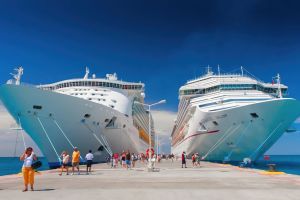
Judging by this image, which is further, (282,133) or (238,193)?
(282,133)

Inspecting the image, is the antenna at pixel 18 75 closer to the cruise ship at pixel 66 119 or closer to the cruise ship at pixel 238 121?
→ the cruise ship at pixel 66 119

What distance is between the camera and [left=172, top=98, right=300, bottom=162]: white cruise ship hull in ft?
103

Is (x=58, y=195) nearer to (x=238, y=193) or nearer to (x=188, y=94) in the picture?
(x=238, y=193)

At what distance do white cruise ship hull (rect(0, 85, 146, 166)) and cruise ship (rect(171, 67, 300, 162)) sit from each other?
11.6 meters

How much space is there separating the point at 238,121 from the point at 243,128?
0.99 metres

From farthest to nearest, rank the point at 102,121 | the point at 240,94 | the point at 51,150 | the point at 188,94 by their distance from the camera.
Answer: the point at 188,94 → the point at 240,94 → the point at 102,121 → the point at 51,150

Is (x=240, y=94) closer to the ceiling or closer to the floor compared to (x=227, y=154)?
closer to the ceiling

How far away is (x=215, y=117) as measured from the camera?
33562 millimetres

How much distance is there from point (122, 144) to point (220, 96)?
1442 centimetres

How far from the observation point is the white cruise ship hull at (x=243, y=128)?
3134cm

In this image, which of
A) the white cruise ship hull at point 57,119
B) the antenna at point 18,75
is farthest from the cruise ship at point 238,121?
the antenna at point 18,75

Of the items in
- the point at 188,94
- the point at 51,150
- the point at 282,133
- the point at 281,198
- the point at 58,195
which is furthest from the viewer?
the point at 188,94

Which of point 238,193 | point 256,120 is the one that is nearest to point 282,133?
point 256,120

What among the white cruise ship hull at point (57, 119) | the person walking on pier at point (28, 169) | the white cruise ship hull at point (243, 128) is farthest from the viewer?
the white cruise ship hull at point (243, 128)
